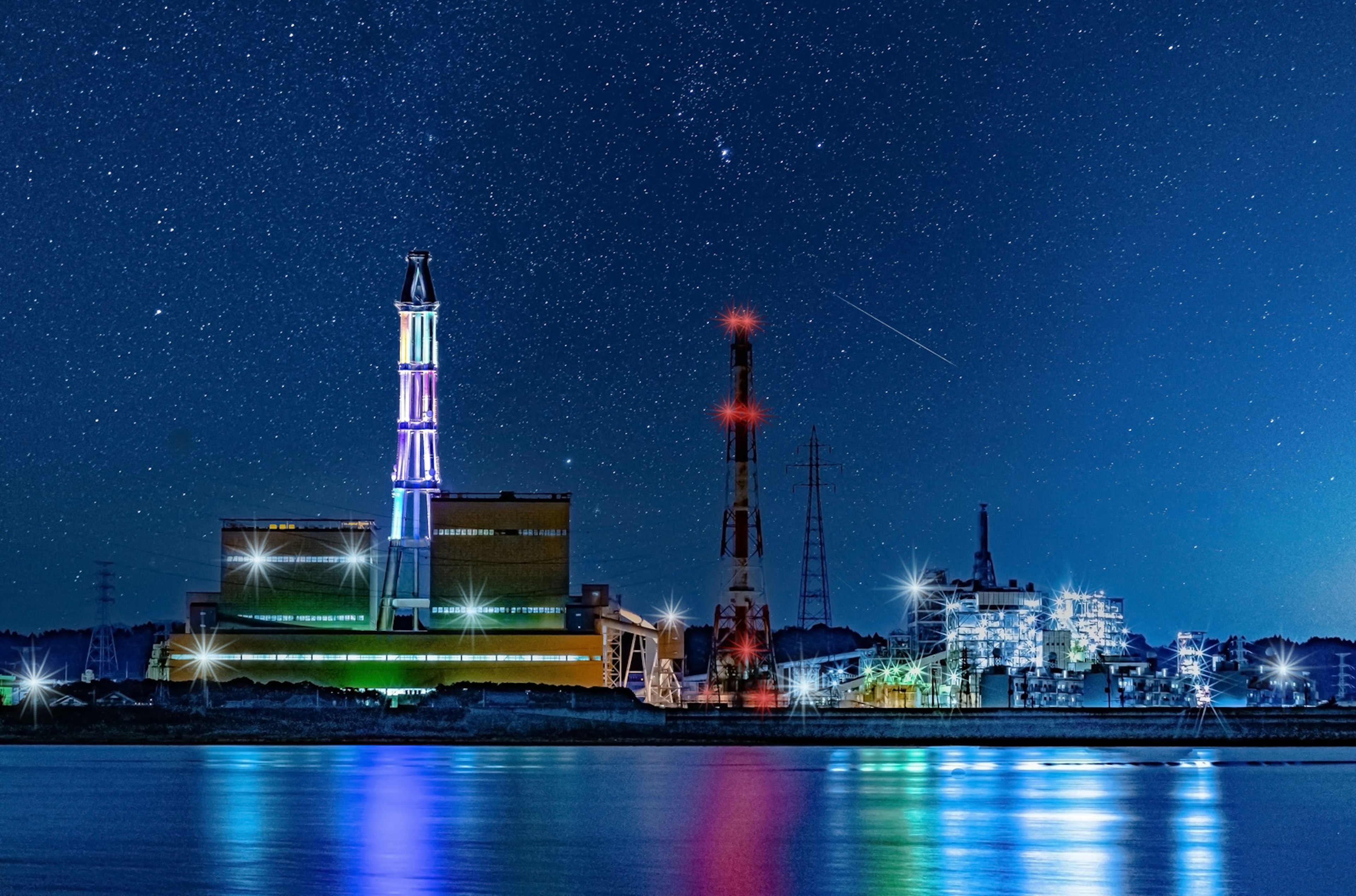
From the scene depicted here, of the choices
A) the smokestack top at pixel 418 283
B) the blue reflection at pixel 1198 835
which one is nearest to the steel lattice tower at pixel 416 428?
the smokestack top at pixel 418 283

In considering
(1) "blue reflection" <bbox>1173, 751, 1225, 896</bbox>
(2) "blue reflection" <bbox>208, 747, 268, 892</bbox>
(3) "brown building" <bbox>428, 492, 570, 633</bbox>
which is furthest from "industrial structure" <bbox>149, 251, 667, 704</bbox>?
(1) "blue reflection" <bbox>1173, 751, 1225, 896</bbox>

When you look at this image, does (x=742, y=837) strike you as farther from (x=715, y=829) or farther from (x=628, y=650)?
(x=628, y=650)

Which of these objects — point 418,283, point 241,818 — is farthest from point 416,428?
point 241,818

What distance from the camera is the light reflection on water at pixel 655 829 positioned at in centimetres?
2892

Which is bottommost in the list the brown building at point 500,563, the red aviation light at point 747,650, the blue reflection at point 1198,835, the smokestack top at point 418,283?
the blue reflection at point 1198,835

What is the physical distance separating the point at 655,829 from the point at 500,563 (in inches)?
2839

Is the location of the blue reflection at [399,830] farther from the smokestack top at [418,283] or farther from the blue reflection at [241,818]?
the smokestack top at [418,283]

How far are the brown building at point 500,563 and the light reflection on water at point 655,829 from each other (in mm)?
34152

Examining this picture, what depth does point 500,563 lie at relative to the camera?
111812 mm

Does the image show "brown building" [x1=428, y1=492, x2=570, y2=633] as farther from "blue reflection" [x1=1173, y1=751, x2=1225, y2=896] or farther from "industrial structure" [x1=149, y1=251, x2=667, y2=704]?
"blue reflection" [x1=1173, y1=751, x2=1225, y2=896]

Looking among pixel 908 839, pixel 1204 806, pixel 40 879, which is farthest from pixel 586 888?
pixel 1204 806

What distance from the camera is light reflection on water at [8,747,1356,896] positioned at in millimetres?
28922

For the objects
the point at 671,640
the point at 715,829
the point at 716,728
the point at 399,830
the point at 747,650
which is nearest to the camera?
the point at 399,830

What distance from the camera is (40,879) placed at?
2853 cm
